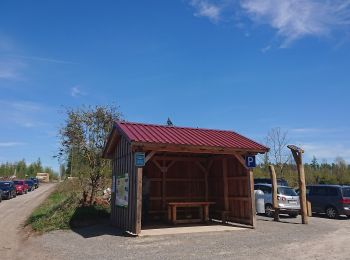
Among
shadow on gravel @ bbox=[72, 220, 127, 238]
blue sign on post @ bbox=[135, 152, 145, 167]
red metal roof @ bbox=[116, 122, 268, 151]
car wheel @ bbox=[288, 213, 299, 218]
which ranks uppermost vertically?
red metal roof @ bbox=[116, 122, 268, 151]

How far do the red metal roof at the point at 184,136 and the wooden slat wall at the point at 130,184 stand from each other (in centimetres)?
68

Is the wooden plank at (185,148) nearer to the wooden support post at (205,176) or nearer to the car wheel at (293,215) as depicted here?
the wooden support post at (205,176)

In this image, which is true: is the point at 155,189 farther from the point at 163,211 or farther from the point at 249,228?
the point at 249,228

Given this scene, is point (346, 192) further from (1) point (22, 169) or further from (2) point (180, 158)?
(1) point (22, 169)

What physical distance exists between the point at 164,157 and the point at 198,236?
5.47 m

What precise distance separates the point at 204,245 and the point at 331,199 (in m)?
12.0

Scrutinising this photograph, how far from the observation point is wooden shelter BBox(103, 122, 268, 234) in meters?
13.6

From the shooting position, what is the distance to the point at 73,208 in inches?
755

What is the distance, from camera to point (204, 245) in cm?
1126

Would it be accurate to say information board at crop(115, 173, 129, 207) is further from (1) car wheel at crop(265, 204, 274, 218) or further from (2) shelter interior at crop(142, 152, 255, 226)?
(1) car wheel at crop(265, 204, 274, 218)

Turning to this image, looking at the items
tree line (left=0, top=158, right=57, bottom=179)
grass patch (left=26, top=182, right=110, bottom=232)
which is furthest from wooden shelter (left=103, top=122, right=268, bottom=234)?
tree line (left=0, top=158, right=57, bottom=179)

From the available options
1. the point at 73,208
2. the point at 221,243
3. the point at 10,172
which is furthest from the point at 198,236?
the point at 10,172

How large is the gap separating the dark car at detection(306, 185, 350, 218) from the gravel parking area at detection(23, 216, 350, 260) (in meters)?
5.69

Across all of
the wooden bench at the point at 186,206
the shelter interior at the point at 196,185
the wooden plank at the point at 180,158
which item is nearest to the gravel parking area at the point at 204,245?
the shelter interior at the point at 196,185
